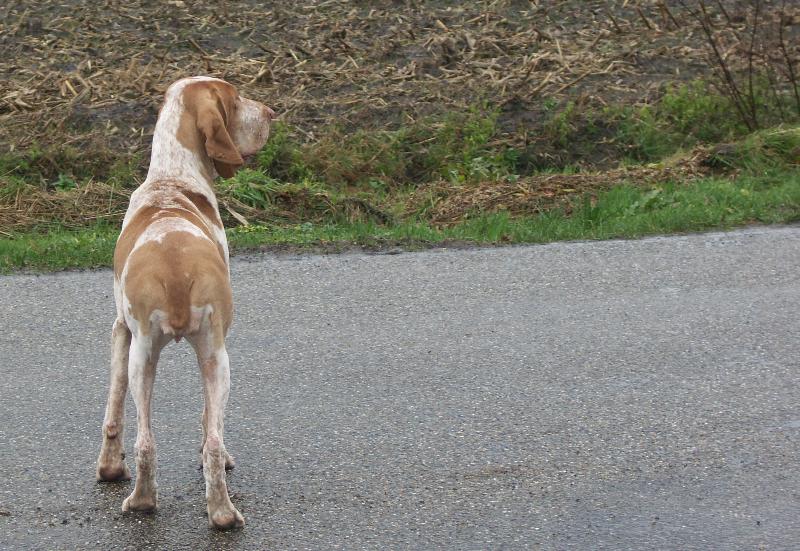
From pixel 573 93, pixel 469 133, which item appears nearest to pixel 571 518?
pixel 469 133

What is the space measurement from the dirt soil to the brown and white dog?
15.9 feet

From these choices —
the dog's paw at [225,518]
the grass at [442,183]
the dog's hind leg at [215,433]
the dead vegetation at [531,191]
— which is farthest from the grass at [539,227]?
the dog's paw at [225,518]

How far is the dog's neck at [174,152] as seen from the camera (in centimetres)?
522

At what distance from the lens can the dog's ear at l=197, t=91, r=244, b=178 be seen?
5.17m

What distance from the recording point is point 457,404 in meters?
5.89

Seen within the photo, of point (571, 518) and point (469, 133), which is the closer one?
point (571, 518)

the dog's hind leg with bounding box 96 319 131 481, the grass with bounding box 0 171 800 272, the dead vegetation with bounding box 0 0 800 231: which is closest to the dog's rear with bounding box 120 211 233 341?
the dog's hind leg with bounding box 96 319 131 481

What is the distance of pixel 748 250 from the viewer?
8.17m

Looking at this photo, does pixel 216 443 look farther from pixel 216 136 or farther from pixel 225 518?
pixel 216 136

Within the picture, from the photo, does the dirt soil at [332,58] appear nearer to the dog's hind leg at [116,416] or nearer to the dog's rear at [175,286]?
the dog's hind leg at [116,416]

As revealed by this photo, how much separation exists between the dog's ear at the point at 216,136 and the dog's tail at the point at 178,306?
0.87m

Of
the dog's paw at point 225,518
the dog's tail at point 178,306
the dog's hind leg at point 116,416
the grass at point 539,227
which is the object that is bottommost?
the grass at point 539,227

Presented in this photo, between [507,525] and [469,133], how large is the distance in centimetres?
634

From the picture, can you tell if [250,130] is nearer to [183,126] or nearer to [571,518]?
[183,126]
